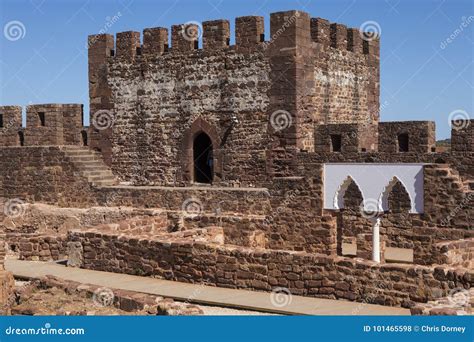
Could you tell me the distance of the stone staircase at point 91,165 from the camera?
2205cm

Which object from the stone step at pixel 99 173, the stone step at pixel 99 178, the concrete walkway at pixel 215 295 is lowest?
the concrete walkway at pixel 215 295

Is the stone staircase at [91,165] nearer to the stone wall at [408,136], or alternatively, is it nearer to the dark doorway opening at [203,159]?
the dark doorway opening at [203,159]

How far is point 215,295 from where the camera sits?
1221 centimetres

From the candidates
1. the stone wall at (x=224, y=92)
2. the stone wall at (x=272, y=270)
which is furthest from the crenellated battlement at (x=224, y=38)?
the stone wall at (x=272, y=270)

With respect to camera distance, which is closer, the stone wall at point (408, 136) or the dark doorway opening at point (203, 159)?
the stone wall at point (408, 136)

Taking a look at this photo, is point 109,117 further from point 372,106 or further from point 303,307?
point 303,307

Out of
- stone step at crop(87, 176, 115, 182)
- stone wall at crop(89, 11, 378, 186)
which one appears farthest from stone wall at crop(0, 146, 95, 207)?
stone wall at crop(89, 11, 378, 186)

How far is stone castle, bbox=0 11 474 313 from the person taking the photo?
44.9 ft

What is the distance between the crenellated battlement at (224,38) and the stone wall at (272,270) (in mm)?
7346

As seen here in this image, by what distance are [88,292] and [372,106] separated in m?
13.6

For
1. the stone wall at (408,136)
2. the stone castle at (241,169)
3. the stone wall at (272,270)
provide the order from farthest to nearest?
the stone wall at (408,136), the stone castle at (241,169), the stone wall at (272,270)

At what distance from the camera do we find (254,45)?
19.8m

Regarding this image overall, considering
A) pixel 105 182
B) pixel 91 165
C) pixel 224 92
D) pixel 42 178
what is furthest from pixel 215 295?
pixel 42 178

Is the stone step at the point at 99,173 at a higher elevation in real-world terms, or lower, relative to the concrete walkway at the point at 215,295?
higher
